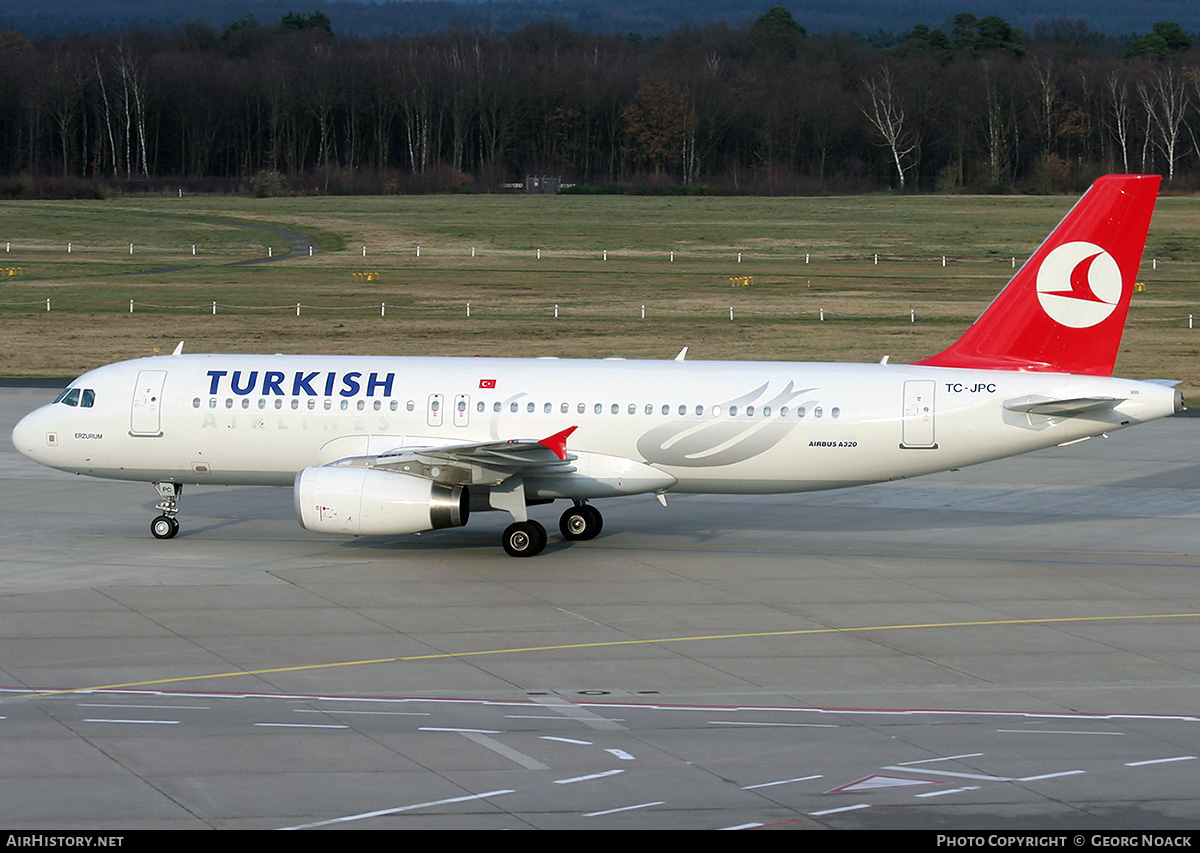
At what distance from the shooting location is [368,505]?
3061 cm

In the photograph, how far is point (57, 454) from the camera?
34000 mm

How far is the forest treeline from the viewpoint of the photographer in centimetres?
17000

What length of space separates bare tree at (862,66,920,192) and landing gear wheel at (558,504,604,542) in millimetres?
145198

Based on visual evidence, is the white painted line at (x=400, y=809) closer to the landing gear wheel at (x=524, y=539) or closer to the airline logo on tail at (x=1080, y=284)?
the landing gear wheel at (x=524, y=539)

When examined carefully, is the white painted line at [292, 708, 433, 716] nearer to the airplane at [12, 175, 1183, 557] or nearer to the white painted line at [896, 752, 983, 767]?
the white painted line at [896, 752, 983, 767]

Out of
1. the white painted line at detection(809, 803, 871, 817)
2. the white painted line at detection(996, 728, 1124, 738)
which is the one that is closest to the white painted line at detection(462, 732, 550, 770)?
the white painted line at detection(809, 803, 871, 817)

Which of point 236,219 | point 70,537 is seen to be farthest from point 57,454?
point 236,219

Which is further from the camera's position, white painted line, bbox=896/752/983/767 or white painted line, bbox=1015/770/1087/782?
white painted line, bbox=896/752/983/767

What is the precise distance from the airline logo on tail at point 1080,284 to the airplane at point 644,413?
0.04 m

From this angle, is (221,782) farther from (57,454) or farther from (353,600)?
(57,454)

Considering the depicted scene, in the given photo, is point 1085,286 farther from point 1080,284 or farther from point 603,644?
point 603,644

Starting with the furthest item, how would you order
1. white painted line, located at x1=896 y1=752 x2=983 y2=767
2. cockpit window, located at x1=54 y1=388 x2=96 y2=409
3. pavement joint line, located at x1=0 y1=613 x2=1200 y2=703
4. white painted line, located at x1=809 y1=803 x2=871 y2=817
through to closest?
1. cockpit window, located at x1=54 y1=388 x2=96 y2=409
2. pavement joint line, located at x1=0 y1=613 x2=1200 y2=703
3. white painted line, located at x1=896 y1=752 x2=983 y2=767
4. white painted line, located at x1=809 y1=803 x2=871 y2=817

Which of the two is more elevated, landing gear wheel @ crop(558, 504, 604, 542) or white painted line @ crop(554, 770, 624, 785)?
landing gear wheel @ crop(558, 504, 604, 542)

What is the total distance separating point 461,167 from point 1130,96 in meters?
81.4
